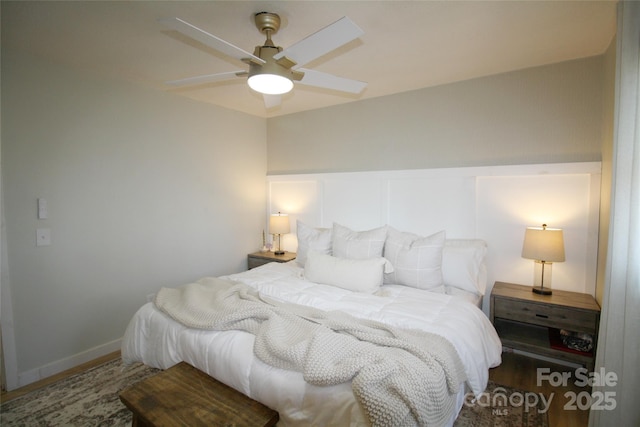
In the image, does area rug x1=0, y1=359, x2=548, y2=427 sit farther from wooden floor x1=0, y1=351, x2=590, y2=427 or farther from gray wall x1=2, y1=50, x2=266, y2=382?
gray wall x1=2, y1=50, x2=266, y2=382

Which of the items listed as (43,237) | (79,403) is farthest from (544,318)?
(43,237)

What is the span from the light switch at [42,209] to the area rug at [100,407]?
1249mm

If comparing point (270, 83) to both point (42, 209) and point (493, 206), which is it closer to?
point (42, 209)

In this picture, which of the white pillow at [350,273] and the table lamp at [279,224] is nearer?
the white pillow at [350,273]

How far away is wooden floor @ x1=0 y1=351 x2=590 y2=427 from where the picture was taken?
1.86 metres

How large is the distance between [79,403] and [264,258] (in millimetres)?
2025

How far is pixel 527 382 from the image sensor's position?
221 centimetres

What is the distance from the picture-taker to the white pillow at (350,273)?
2.27m

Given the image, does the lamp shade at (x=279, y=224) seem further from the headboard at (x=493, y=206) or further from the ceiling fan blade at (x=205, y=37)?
the ceiling fan blade at (x=205, y=37)

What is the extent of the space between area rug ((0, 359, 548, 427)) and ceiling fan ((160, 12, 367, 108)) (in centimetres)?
216

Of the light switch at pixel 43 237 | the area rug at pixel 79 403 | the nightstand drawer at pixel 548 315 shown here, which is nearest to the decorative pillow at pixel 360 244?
the nightstand drawer at pixel 548 315

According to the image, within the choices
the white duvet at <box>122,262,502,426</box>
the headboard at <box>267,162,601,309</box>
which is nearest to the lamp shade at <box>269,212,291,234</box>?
the headboard at <box>267,162,601,309</box>

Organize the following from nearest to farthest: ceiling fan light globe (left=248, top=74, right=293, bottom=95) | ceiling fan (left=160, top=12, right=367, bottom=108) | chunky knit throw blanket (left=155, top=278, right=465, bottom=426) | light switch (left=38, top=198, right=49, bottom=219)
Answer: chunky knit throw blanket (left=155, top=278, right=465, bottom=426), ceiling fan (left=160, top=12, right=367, bottom=108), ceiling fan light globe (left=248, top=74, right=293, bottom=95), light switch (left=38, top=198, right=49, bottom=219)

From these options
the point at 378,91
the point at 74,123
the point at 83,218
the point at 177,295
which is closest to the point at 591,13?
the point at 378,91
